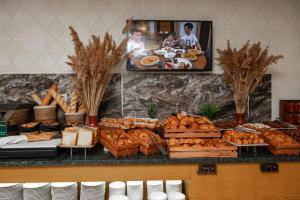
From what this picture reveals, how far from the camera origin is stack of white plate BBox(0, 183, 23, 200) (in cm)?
192

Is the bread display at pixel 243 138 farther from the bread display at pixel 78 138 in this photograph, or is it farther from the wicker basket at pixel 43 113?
the wicker basket at pixel 43 113

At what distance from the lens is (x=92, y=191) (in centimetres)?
199

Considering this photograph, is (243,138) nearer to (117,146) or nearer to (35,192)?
(117,146)

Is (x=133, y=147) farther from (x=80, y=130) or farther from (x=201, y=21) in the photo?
(x=201, y=21)

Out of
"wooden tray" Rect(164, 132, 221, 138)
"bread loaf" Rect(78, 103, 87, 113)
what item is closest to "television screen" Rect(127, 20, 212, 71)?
"bread loaf" Rect(78, 103, 87, 113)

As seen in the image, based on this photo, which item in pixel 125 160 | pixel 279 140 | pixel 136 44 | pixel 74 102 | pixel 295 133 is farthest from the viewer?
pixel 136 44

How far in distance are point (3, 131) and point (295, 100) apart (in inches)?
120

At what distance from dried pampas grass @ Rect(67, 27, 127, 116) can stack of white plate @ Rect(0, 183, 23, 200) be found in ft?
2.92

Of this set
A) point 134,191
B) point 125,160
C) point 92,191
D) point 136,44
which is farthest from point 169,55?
point 92,191

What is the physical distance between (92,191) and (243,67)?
1845mm

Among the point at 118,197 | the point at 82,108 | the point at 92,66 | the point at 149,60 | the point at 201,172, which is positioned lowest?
the point at 118,197

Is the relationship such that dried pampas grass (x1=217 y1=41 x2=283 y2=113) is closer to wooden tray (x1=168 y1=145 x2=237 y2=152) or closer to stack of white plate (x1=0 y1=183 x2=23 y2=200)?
wooden tray (x1=168 y1=145 x2=237 y2=152)

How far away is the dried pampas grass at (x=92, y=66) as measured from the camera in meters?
2.37

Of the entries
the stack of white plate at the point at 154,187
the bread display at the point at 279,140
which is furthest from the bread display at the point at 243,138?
the stack of white plate at the point at 154,187
